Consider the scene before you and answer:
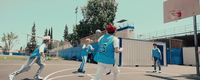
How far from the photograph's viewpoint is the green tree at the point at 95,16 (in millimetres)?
63812

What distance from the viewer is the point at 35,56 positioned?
1091 cm

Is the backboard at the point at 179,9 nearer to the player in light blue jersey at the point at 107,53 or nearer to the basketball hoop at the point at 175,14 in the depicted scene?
the basketball hoop at the point at 175,14

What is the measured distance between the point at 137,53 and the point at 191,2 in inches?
370

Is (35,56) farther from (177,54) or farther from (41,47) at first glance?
(177,54)

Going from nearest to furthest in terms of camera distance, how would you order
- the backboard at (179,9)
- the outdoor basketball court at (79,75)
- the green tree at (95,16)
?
the outdoor basketball court at (79,75) < the backboard at (179,9) < the green tree at (95,16)

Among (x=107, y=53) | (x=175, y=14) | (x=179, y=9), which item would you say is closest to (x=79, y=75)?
(x=107, y=53)

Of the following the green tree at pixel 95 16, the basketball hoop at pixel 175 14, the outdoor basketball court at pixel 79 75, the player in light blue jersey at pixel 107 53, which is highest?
the green tree at pixel 95 16

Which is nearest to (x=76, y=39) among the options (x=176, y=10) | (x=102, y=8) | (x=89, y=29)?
(x=89, y=29)

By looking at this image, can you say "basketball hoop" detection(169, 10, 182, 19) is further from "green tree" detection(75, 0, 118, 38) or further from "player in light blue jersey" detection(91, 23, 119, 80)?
"green tree" detection(75, 0, 118, 38)

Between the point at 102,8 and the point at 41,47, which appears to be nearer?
the point at 41,47

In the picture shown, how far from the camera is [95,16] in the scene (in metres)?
65.3

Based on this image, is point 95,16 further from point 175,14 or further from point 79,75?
point 79,75

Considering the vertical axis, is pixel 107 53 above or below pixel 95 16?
below

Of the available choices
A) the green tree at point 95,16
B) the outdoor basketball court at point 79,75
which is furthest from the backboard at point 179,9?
the green tree at point 95,16
